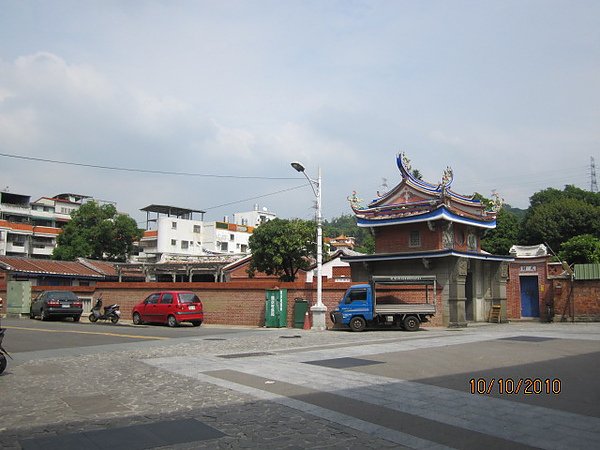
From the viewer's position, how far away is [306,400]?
8.16 meters

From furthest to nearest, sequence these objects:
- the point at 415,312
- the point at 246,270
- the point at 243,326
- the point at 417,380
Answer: the point at 246,270
the point at 243,326
the point at 415,312
the point at 417,380

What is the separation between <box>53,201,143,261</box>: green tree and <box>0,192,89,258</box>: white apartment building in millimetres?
6005

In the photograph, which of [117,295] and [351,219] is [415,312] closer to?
A: [117,295]

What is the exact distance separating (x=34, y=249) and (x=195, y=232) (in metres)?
23.1

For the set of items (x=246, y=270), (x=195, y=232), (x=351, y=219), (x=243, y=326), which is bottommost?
(x=243, y=326)

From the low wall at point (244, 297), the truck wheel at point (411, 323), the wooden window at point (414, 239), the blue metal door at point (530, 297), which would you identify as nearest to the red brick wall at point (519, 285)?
the blue metal door at point (530, 297)

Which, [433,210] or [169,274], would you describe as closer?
[433,210]

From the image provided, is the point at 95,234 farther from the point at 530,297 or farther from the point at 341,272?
the point at 530,297

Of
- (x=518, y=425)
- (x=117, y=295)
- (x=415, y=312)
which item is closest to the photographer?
(x=518, y=425)

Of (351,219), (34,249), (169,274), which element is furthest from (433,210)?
(351,219)

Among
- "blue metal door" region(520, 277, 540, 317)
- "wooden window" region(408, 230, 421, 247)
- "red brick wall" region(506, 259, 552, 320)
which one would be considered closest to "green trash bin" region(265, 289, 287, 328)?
"wooden window" region(408, 230, 421, 247)

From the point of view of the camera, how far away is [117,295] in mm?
33500

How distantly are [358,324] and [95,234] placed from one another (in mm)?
49105
